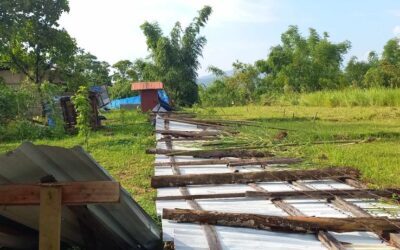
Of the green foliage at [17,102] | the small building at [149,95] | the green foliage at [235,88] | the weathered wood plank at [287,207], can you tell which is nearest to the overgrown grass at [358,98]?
the green foliage at [235,88]

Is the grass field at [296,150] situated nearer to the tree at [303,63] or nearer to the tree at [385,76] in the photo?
the tree at [385,76]

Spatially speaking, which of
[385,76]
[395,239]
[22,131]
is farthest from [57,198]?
[385,76]

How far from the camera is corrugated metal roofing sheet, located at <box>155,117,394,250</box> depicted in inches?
156

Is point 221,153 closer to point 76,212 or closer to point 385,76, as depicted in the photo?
point 76,212

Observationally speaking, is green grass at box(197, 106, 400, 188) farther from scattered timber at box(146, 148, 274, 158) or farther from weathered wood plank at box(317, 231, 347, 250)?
weathered wood plank at box(317, 231, 347, 250)

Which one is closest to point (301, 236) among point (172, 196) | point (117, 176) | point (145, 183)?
point (172, 196)

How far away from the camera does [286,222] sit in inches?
168

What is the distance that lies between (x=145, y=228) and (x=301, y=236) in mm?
1309

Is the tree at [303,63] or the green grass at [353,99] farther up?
the tree at [303,63]

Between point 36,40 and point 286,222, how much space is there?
18706 millimetres

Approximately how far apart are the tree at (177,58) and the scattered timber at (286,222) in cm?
2344

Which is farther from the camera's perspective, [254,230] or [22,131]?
[22,131]

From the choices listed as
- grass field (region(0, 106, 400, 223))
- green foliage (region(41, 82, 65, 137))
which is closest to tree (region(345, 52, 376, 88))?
grass field (region(0, 106, 400, 223))

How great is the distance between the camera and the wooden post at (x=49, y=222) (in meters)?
3.00
